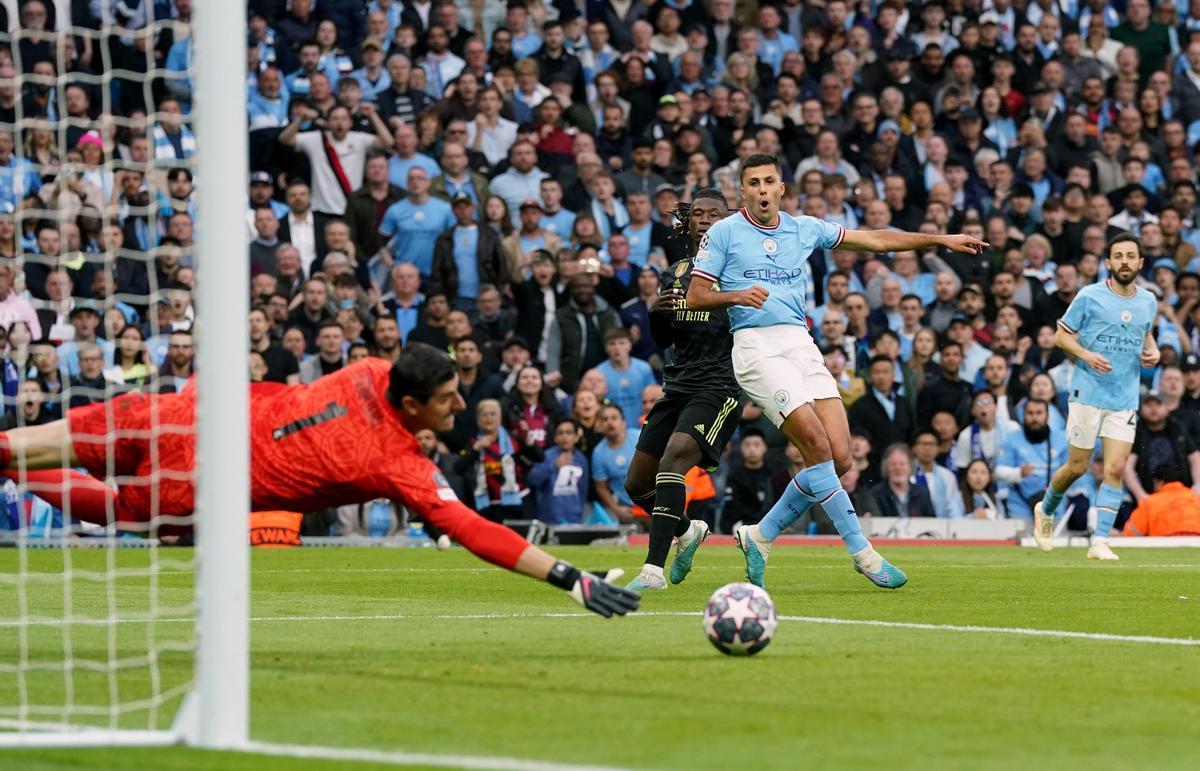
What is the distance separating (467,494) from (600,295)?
2.90 metres

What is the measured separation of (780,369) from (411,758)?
6.79 m

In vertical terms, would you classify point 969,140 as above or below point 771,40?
below

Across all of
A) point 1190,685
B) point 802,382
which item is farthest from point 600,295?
point 1190,685

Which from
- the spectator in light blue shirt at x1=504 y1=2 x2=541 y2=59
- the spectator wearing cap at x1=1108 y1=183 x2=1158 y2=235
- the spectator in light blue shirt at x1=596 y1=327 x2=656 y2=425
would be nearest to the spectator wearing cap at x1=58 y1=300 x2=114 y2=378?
the spectator in light blue shirt at x1=596 y1=327 x2=656 y2=425

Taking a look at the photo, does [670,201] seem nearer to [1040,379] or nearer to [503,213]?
[503,213]

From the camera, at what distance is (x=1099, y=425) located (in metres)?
17.8

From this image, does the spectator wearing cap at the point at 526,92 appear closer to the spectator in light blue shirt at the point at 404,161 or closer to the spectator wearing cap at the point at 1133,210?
the spectator in light blue shirt at the point at 404,161

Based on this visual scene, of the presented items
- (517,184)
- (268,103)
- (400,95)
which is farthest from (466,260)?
(268,103)

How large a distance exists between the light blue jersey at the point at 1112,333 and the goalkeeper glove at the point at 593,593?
407 inches

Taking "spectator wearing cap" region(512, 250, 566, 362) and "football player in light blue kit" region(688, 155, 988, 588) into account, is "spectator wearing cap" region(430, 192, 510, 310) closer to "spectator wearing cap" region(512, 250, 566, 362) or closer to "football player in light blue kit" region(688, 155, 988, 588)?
"spectator wearing cap" region(512, 250, 566, 362)

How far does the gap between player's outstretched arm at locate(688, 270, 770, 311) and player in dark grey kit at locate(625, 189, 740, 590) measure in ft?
2.56

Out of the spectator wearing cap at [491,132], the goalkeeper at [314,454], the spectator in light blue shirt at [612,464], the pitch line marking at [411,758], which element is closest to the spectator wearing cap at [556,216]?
the spectator wearing cap at [491,132]

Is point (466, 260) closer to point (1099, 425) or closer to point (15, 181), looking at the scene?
point (15, 181)

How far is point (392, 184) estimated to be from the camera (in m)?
22.4
